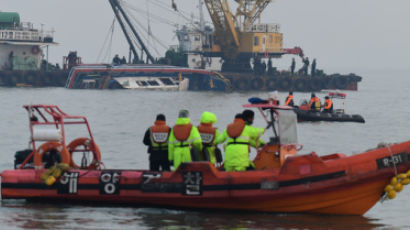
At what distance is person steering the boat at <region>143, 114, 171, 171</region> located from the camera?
16.5 metres

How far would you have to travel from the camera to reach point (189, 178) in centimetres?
1584

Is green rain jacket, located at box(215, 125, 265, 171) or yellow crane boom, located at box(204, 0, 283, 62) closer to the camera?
green rain jacket, located at box(215, 125, 265, 171)

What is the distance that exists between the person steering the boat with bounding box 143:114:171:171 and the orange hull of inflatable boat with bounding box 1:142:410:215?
53 centimetres

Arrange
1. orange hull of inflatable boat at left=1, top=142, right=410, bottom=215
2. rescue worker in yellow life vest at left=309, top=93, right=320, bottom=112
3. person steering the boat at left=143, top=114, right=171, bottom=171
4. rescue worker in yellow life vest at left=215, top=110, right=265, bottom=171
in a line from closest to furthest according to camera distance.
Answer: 1. orange hull of inflatable boat at left=1, top=142, right=410, bottom=215
2. rescue worker in yellow life vest at left=215, top=110, right=265, bottom=171
3. person steering the boat at left=143, top=114, right=171, bottom=171
4. rescue worker in yellow life vest at left=309, top=93, right=320, bottom=112

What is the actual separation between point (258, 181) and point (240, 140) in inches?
34.3

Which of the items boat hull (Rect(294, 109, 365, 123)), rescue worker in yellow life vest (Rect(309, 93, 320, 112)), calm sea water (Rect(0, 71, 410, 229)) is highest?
rescue worker in yellow life vest (Rect(309, 93, 320, 112))

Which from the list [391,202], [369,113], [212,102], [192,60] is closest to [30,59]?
[192,60]

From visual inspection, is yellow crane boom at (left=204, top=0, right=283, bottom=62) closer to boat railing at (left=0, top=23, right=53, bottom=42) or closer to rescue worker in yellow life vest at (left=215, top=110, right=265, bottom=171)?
boat railing at (left=0, top=23, right=53, bottom=42)

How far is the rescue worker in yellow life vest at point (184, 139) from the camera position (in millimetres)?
15984

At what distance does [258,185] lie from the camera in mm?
15516

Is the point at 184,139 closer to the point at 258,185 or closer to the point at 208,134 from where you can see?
the point at 208,134

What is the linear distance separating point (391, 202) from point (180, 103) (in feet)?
161

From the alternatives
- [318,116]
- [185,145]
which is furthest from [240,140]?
[318,116]

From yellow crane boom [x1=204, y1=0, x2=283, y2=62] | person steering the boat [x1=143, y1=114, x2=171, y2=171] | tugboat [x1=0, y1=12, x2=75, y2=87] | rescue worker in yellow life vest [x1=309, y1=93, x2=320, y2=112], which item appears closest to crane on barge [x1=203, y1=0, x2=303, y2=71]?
yellow crane boom [x1=204, y1=0, x2=283, y2=62]
